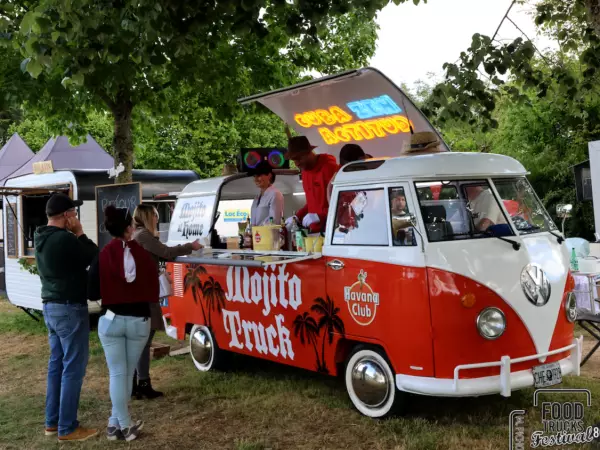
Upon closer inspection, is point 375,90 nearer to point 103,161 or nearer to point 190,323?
point 190,323

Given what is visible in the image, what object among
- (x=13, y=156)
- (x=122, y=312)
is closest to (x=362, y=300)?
(x=122, y=312)

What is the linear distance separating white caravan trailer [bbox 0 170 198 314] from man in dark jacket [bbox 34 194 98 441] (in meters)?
5.35

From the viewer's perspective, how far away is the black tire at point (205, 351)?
7523 mm

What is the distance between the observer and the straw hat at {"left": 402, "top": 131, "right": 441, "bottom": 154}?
605 cm

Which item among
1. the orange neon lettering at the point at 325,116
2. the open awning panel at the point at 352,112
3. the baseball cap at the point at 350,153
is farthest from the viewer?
the orange neon lettering at the point at 325,116

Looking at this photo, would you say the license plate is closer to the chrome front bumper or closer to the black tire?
the chrome front bumper

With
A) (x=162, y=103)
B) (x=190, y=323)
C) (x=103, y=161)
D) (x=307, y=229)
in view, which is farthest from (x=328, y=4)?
(x=103, y=161)

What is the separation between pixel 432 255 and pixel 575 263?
3.73 m

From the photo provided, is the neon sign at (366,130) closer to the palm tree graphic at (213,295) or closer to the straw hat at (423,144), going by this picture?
the straw hat at (423,144)

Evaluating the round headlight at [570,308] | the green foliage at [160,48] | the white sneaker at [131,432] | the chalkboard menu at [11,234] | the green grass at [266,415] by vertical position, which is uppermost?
the green foliage at [160,48]

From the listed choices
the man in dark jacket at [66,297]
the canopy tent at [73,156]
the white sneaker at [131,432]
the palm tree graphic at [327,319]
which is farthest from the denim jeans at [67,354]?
the canopy tent at [73,156]

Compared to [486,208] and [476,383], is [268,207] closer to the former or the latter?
[486,208]

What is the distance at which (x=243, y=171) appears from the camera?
756 cm

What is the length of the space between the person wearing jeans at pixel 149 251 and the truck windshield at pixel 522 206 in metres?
3.02
